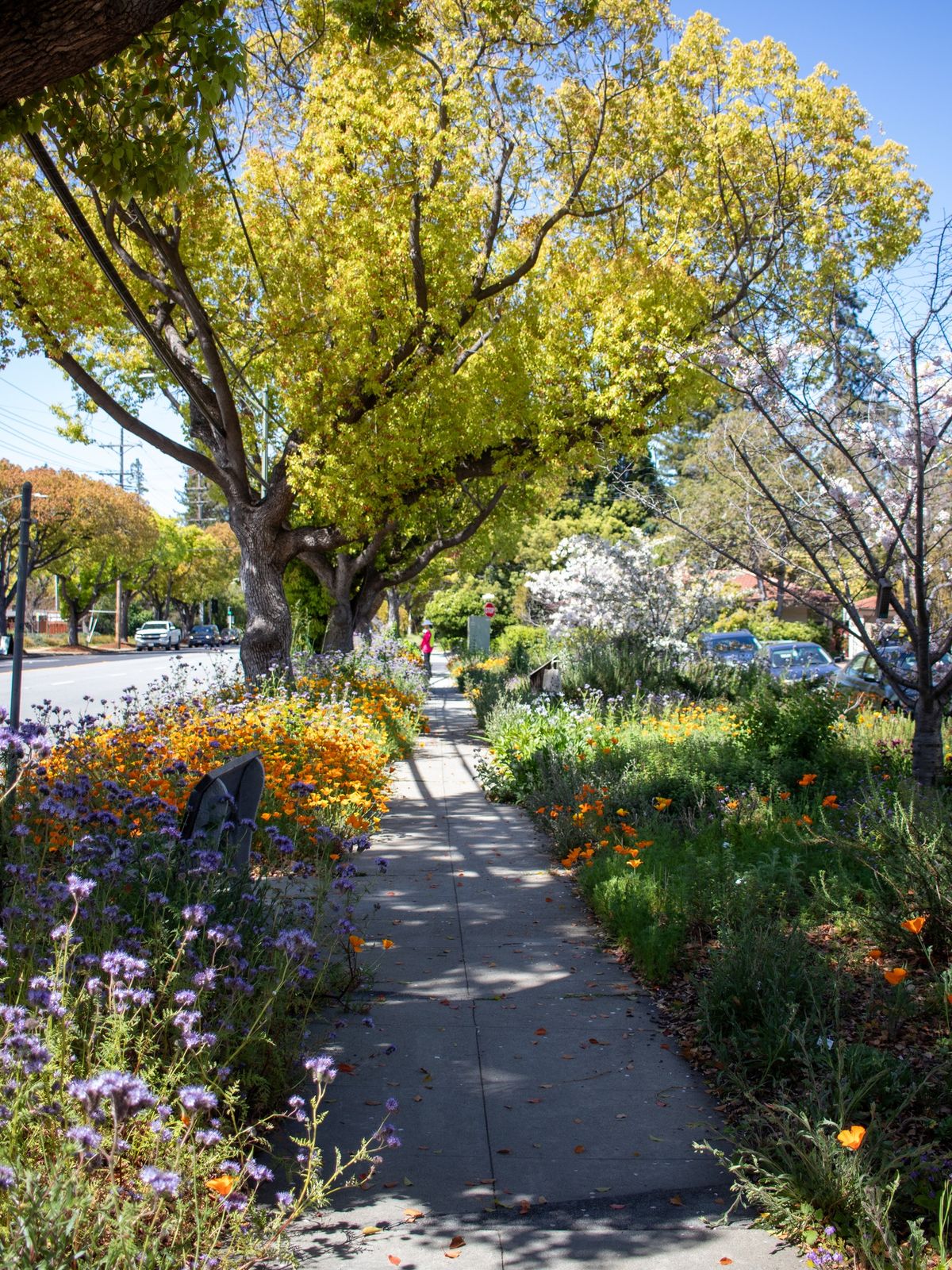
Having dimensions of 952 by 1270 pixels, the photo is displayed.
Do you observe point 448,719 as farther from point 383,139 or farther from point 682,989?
point 682,989

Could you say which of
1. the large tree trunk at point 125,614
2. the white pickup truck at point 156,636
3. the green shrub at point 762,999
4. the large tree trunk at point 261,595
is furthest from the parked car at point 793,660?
the large tree trunk at point 125,614

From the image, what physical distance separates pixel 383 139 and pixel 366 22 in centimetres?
235

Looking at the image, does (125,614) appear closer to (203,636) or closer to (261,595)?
(203,636)

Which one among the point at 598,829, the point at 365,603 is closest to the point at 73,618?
the point at 365,603

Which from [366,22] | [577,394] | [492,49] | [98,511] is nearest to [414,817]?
[577,394]

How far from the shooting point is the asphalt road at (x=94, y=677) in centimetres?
1316

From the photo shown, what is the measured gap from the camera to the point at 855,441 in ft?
22.8

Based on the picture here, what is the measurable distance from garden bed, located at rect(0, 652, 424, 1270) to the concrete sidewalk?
0.70ft

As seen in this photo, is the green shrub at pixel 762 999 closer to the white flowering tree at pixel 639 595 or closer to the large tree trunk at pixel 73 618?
the white flowering tree at pixel 639 595

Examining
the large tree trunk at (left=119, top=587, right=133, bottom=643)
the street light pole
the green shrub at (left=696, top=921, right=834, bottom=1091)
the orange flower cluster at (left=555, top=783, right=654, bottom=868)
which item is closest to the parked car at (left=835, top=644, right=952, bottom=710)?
the orange flower cluster at (left=555, top=783, right=654, bottom=868)

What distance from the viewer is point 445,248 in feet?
39.3

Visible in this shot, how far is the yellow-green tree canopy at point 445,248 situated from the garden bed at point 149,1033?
24.0 ft

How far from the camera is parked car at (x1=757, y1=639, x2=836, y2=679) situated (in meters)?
16.0

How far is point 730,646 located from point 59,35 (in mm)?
15665
